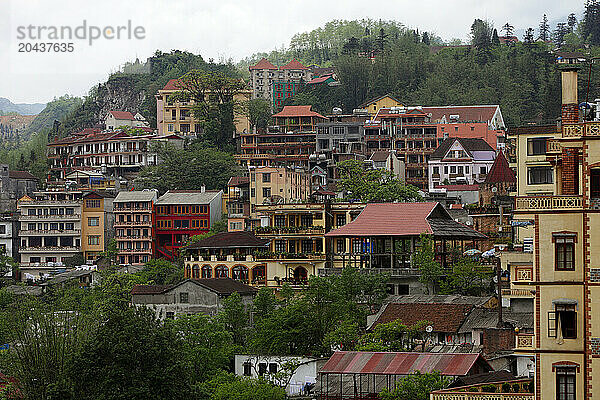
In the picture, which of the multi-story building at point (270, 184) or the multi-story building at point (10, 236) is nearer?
the multi-story building at point (270, 184)

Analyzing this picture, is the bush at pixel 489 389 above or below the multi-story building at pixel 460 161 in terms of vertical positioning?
below

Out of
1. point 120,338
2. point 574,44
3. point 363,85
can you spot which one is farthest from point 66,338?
point 574,44

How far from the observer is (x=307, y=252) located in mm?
70875

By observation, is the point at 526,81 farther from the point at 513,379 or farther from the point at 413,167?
the point at 513,379

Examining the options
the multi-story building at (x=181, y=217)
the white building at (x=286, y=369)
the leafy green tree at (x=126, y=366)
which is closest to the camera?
the leafy green tree at (x=126, y=366)

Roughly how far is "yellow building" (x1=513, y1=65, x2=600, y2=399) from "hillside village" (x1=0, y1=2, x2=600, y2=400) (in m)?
0.04

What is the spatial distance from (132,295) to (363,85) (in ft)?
241

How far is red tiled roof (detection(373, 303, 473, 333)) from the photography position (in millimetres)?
51406

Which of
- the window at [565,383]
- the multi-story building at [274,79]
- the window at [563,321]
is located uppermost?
the multi-story building at [274,79]

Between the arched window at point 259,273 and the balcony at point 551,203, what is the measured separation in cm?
4364

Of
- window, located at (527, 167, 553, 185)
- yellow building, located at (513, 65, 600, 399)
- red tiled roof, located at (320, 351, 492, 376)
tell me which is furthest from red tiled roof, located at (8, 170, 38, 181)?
yellow building, located at (513, 65, 600, 399)

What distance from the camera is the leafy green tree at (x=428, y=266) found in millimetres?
61031

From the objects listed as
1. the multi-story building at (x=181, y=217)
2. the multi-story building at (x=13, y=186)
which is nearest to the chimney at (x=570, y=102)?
the multi-story building at (x=181, y=217)

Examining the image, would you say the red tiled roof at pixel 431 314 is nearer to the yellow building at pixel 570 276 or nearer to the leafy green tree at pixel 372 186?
the yellow building at pixel 570 276
